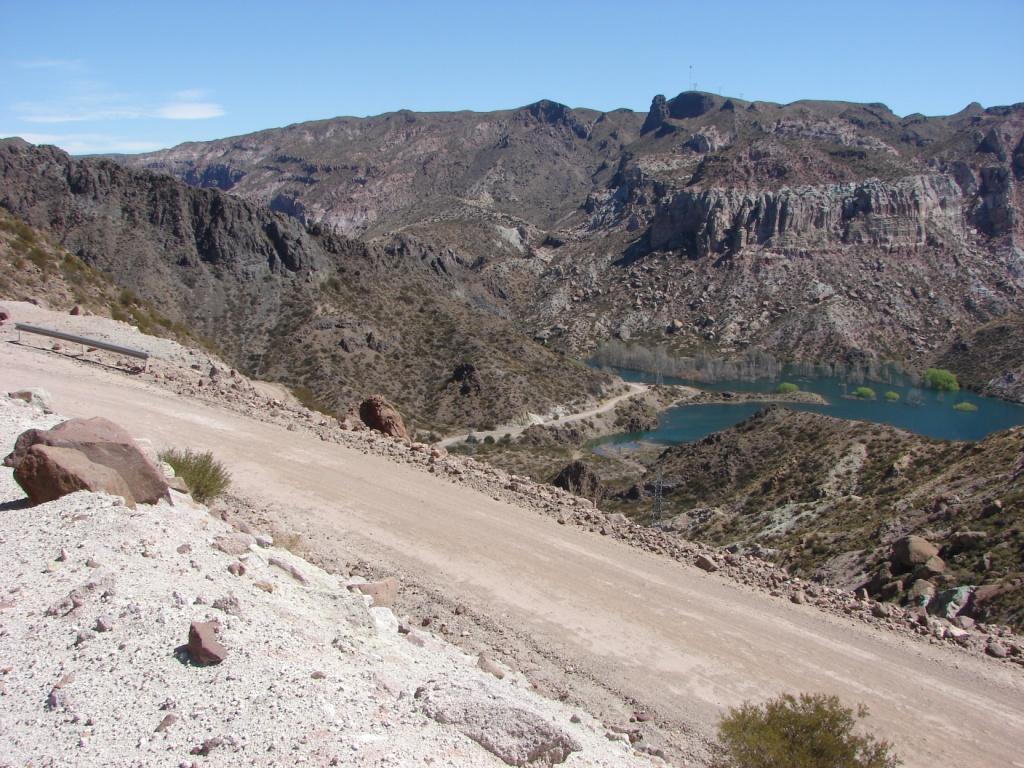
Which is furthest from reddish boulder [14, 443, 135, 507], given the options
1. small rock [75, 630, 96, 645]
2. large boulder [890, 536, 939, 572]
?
large boulder [890, 536, 939, 572]

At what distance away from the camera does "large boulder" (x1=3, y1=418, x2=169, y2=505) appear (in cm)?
934

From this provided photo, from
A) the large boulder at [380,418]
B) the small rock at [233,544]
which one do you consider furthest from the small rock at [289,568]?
the large boulder at [380,418]

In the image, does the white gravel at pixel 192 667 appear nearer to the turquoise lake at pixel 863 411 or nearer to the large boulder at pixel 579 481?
the large boulder at pixel 579 481

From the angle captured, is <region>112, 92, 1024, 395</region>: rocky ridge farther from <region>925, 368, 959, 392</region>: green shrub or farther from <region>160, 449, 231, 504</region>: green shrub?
<region>160, 449, 231, 504</region>: green shrub

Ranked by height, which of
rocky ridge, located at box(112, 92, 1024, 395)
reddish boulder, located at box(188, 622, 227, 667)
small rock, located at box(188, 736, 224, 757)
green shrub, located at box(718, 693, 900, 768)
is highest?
rocky ridge, located at box(112, 92, 1024, 395)

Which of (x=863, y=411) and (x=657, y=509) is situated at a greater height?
(x=863, y=411)

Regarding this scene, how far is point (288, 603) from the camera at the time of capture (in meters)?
8.70

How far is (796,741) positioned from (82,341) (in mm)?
22337

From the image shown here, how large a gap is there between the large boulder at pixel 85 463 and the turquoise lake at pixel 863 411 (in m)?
77.8

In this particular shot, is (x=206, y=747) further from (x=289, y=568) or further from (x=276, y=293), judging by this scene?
(x=276, y=293)

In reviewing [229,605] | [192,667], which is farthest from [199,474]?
[192,667]

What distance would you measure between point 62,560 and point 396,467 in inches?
388

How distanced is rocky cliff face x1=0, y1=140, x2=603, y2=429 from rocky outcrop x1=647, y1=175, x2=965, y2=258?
8837cm

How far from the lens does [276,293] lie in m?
84.9
